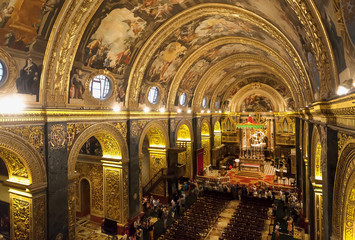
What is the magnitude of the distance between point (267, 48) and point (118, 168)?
12.2 meters

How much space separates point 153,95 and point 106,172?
263 inches

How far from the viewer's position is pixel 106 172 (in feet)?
48.3

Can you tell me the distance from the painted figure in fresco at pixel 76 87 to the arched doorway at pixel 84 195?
716cm

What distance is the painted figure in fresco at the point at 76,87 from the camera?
11.2 meters

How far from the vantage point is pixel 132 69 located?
1430cm

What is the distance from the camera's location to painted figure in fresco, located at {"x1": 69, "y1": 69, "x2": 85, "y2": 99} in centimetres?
1117

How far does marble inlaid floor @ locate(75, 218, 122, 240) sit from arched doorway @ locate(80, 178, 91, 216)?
715mm

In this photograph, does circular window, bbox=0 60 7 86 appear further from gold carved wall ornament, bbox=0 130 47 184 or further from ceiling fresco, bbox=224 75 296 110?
ceiling fresco, bbox=224 75 296 110

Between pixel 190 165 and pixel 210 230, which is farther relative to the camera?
pixel 190 165

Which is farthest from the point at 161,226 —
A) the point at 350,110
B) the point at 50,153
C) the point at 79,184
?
the point at 350,110

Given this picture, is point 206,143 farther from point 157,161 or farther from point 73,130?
point 73,130

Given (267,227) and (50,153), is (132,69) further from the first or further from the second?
(267,227)

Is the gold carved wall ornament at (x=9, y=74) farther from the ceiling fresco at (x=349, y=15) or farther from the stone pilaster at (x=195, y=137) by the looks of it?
the stone pilaster at (x=195, y=137)

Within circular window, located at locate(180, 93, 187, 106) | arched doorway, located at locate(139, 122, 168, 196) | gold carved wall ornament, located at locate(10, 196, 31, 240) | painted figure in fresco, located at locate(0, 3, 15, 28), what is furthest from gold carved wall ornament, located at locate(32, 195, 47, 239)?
circular window, located at locate(180, 93, 187, 106)
